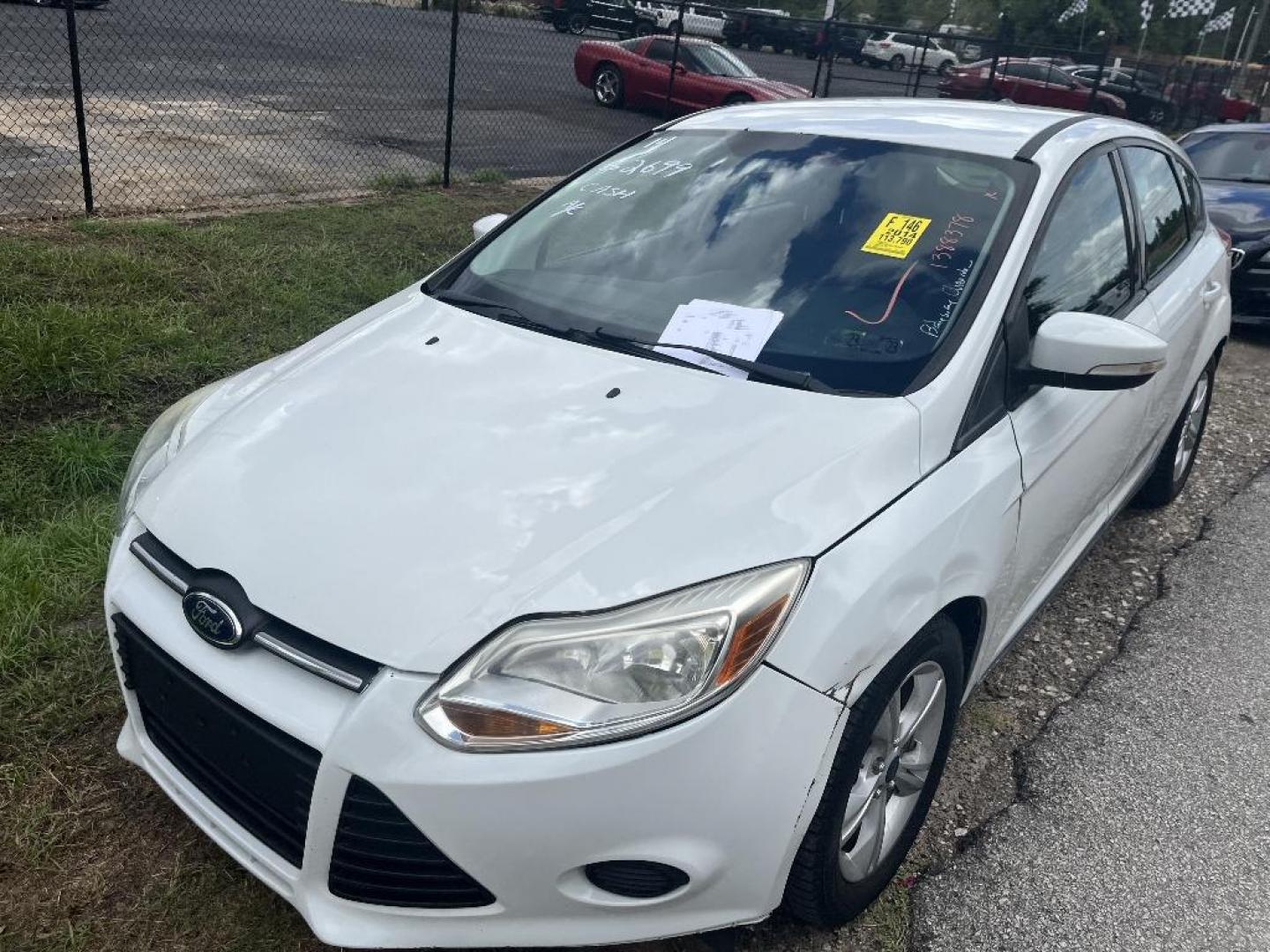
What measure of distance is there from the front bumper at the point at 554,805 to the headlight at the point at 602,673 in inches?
1.2

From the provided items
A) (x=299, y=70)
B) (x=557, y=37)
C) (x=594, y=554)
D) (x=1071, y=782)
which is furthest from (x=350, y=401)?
(x=557, y=37)

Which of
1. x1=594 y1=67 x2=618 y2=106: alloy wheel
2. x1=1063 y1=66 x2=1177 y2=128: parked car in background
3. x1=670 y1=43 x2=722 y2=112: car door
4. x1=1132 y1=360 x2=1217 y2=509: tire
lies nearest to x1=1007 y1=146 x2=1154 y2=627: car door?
x1=1132 y1=360 x2=1217 y2=509: tire

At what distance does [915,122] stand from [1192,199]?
1.86 meters

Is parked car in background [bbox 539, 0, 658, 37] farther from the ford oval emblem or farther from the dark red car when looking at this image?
the ford oval emblem

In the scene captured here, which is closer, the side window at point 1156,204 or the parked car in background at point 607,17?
the side window at point 1156,204

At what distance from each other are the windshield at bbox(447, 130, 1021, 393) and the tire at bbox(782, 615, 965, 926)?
62cm

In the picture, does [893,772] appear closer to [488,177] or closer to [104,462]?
[104,462]

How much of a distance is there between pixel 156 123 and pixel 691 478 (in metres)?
9.93

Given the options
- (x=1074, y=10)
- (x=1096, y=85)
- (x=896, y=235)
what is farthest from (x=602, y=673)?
(x=1074, y=10)

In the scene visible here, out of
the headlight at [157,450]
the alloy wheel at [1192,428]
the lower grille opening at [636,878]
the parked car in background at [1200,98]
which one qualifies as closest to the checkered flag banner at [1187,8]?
the parked car in background at [1200,98]

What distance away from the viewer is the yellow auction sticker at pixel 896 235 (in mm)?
2717

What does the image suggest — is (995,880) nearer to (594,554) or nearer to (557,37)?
(594,554)

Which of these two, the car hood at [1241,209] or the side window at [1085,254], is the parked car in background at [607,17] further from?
the side window at [1085,254]

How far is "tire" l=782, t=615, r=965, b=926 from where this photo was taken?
2.04 meters
